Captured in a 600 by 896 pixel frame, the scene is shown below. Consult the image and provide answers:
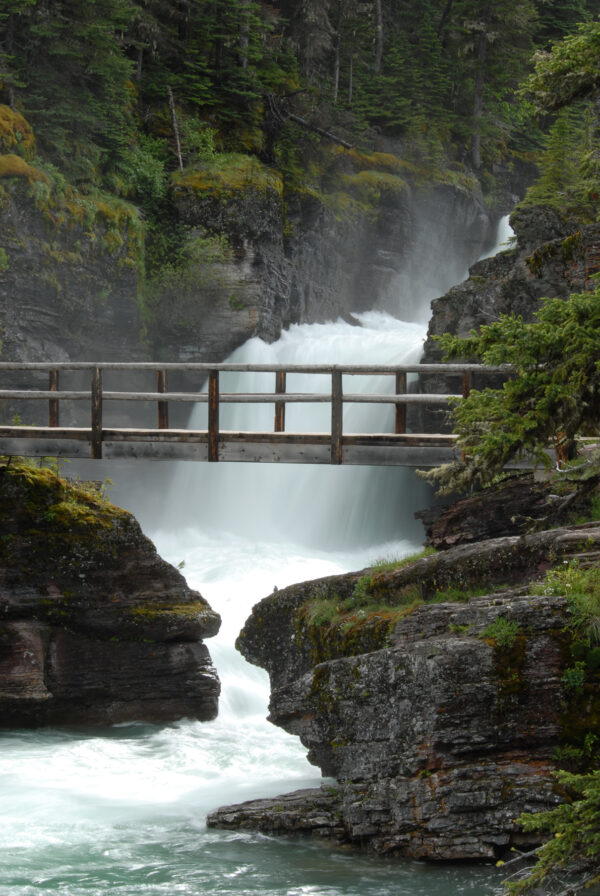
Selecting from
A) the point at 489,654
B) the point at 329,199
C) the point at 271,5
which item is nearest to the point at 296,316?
the point at 329,199

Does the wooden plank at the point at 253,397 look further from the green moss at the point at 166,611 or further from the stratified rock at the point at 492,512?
the green moss at the point at 166,611

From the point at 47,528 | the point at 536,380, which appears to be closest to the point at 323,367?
the point at 47,528

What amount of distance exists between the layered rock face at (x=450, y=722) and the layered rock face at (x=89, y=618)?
425 cm

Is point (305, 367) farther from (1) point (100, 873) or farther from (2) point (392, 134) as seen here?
(2) point (392, 134)

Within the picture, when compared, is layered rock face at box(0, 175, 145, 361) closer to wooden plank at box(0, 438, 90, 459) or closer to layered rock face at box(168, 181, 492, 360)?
layered rock face at box(168, 181, 492, 360)

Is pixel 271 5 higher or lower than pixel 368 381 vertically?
higher

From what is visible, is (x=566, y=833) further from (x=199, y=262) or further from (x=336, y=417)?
(x=199, y=262)

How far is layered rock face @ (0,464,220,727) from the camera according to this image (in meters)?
→ 13.4

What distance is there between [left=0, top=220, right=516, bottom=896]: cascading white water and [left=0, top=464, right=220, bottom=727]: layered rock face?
0.44 meters

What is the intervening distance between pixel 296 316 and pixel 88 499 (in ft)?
52.7

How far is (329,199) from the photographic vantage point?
32.2m

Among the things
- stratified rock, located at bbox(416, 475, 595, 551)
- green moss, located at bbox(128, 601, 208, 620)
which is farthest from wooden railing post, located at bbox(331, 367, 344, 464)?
green moss, located at bbox(128, 601, 208, 620)

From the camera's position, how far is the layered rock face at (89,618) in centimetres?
1341

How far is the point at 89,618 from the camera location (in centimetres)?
1375
